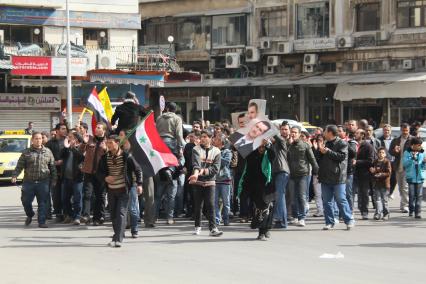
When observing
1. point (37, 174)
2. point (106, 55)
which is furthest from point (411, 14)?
point (37, 174)

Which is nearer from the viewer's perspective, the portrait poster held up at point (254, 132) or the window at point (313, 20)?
the portrait poster held up at point (254, 132)

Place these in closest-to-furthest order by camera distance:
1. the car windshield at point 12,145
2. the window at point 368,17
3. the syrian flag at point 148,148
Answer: the syrian flag at point 148,148
the car windshield at point 12,145
the window at point 368,17

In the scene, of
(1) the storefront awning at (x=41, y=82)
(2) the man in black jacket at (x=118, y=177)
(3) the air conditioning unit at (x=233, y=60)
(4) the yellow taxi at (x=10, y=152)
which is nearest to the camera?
(2) the man in black jacket at (x=118, y=177)

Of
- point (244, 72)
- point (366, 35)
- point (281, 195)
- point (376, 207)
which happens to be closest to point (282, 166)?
point (281, 195)

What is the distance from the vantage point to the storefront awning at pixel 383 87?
42500mm

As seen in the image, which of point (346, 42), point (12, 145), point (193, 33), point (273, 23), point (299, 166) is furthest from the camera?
point (193, 33)

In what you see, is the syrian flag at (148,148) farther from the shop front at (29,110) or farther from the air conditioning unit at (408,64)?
the air conditioning unit at (408,64)

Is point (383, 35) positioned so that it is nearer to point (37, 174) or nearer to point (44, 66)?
point (44, 66)

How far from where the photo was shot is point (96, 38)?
4584 centimetres

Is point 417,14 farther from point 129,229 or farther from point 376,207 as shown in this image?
point 129,229

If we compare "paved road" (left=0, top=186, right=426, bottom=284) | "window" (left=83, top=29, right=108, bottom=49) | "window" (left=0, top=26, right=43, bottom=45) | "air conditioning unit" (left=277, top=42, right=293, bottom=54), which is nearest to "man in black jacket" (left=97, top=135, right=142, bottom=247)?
"paved road" (left=0, top=186, right=426, bottom=284)

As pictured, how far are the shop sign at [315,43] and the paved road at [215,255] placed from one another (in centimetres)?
3228

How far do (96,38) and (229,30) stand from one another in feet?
32.7

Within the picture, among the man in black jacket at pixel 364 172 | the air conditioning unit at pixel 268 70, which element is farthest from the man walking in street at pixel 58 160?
the air conditioning unit at pixel 268 70
